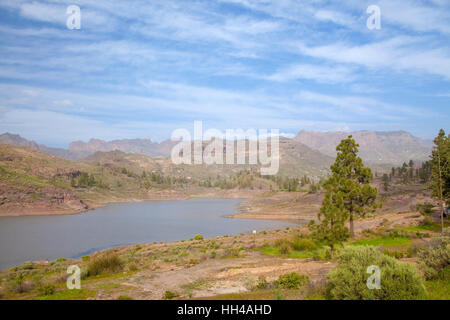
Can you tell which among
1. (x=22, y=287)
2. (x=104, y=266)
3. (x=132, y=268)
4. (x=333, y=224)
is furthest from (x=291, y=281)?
(x=104, y=266)

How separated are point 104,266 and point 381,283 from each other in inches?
820

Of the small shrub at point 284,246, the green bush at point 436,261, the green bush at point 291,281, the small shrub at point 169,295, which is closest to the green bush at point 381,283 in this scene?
the green bush at point 291,281

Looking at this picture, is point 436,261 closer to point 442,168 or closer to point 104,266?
point 104,266

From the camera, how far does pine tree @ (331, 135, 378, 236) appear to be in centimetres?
3106

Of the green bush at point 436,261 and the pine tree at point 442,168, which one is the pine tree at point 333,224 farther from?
the pine tree at point 442,168

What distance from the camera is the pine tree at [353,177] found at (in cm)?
3106

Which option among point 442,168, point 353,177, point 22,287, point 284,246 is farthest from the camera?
point 442,168

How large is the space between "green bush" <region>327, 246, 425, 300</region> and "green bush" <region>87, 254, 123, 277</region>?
60.0 feet

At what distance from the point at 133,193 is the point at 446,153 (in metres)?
147

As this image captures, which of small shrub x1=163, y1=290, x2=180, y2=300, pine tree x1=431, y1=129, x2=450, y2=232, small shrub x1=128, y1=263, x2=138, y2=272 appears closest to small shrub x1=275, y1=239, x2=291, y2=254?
small shrub x1=128, y1=263, x2=138, y2=272

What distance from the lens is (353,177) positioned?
32.5m
